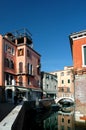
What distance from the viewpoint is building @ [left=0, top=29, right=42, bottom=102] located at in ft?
117

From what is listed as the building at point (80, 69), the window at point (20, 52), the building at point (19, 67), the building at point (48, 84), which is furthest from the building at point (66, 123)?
the building at point (48, 84)

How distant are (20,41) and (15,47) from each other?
122 inches

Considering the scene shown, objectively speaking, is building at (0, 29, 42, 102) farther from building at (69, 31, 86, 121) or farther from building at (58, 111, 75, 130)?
building at (69, 31, 86, 121)

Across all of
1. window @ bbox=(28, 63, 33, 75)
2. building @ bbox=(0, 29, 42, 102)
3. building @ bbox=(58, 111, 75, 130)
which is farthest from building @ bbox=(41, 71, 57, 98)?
building @ bbox=(58, 111, 75, 130)

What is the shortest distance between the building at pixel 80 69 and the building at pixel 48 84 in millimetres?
32061

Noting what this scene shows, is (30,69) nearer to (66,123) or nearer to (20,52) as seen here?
(20,52)

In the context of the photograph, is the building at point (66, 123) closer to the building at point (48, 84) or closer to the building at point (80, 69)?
the building at point (80, 69)

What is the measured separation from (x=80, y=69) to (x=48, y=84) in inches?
1409

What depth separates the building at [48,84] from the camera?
165 ft

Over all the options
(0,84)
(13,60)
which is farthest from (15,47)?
(0,84)

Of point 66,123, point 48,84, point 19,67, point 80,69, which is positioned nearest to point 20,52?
point 19,67

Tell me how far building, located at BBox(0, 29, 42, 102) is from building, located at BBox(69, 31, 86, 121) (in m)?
19.6

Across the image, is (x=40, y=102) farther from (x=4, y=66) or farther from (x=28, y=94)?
(x=4, y=66)

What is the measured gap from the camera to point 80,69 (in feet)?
57.4
